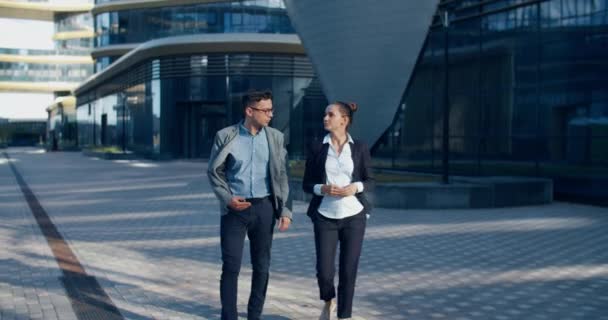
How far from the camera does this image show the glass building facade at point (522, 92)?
50.0 feet

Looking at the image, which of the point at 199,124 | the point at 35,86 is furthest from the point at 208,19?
the point at 35,86

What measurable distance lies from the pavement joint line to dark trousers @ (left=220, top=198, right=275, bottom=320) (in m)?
1.25

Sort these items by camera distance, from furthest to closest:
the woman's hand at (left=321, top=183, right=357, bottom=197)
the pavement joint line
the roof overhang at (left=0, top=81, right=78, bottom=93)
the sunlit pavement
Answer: the roof overhang at (left=0, top=81, right=78, bottom=93) → the sunlit pavement → the pavement joint line → the woman's hand at (left=321, top=183, right=357, bottom=197)

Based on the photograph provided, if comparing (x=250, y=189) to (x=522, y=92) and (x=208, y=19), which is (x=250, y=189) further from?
(x=208, y=19)

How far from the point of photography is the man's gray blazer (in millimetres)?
4816

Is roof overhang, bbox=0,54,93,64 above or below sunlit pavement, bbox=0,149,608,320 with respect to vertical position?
above

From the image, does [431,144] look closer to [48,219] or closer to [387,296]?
[48,219]

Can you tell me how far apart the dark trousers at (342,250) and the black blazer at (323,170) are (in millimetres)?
110

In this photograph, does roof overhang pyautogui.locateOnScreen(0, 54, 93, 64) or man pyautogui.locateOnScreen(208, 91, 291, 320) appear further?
roof overhang pyautogui.locateOnScreen(0, 54, 93, 64)

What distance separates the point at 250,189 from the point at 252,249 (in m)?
0.48

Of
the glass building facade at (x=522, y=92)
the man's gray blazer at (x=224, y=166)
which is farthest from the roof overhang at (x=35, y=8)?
the man's gray blazer at (x=224, y=166)

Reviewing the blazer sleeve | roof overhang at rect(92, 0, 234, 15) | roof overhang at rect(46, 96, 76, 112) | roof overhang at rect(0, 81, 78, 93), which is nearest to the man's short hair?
the blazer sleeve

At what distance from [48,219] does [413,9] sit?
9002 mm

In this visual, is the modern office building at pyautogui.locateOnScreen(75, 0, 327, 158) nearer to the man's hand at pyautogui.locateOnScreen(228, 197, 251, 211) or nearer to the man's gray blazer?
the man's gray blazer
